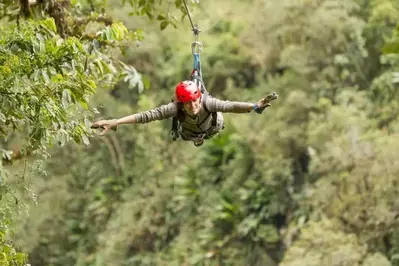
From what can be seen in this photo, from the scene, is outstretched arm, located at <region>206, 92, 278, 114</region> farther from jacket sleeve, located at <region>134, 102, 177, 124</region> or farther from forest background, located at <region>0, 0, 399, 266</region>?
forest background, located at <region>0, 0, 399, 266</region>

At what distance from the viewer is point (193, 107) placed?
411 centimetres

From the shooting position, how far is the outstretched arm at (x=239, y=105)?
376 cm

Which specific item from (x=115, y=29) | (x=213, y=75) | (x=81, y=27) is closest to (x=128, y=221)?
(x=213, y=75)

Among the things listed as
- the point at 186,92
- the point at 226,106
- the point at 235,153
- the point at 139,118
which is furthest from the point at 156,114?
the point at 235,153

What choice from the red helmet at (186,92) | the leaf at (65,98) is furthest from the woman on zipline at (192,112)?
the leaf at (65,98)

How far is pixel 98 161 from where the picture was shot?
737 inches

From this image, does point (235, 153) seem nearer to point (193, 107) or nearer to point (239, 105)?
point (193, 107)

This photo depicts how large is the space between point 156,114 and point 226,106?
0.42m

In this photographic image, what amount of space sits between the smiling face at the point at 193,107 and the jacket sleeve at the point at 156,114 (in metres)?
0.08

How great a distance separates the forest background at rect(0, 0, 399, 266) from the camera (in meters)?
7.16

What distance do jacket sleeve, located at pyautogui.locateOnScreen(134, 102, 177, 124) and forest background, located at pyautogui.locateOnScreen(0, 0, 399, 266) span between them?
0.33 metres

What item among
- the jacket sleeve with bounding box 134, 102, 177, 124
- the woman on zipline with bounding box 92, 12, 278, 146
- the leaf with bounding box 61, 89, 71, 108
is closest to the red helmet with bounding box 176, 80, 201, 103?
the woman on zipline with bounding box 92, 12, 278, 146

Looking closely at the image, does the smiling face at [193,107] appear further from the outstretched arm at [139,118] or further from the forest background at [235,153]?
the forest background at [235,153]

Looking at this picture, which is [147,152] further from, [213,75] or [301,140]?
[301,140]
